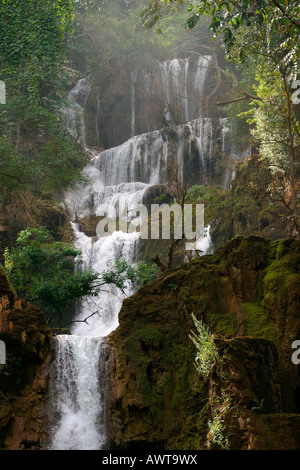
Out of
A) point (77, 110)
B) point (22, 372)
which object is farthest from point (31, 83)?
point (77, 110)

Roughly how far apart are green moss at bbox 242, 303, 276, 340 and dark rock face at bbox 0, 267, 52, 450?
412 centimetres

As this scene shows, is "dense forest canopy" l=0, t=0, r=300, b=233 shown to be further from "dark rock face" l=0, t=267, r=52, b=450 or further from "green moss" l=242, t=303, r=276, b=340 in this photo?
"dark rock face" l=0, t=267, r=52, b=450

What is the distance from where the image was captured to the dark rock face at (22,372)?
292 inches

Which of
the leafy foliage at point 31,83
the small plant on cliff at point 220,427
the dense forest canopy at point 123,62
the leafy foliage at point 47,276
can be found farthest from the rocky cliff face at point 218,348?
the leafy foliage at point 31,83

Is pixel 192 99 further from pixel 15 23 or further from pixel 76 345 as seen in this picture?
pixel 76 345

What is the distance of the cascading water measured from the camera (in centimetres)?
829

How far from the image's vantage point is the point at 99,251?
17938 mm

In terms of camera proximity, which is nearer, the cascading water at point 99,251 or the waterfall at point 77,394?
the waterfall at point 77,394

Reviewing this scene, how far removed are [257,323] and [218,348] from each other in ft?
5.93

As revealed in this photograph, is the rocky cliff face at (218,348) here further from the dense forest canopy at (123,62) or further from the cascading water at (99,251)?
the dense forest canopy at (123,62)

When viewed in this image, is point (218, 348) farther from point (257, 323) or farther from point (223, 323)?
point (223, 323)

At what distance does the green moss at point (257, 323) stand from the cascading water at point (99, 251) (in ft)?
11.2

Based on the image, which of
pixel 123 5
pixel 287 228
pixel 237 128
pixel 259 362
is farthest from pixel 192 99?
→ pixel 259 362

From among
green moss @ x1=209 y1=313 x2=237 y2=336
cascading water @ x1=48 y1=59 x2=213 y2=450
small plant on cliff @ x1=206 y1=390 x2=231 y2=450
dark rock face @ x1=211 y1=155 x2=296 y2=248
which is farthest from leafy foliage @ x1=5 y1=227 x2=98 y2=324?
small plant on cliff @ x1=206 y1=390 x2=231 y2=450
